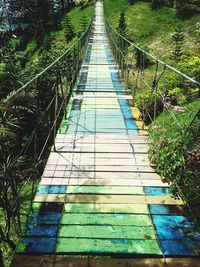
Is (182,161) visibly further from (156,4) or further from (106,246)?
(156,4)

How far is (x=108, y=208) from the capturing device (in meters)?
3.30

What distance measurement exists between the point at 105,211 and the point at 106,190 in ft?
1.33

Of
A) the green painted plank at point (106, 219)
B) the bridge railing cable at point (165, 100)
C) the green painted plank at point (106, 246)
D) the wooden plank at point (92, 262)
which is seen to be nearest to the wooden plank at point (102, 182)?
the bridge railing cable at point (165, 100)

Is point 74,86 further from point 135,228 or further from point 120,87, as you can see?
point 135,228

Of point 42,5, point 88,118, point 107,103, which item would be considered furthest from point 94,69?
point 42,5

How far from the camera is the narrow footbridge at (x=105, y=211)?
2691 mm

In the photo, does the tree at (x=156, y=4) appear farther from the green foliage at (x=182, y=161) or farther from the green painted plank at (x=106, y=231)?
the green painted plank at (x=106, y=231)

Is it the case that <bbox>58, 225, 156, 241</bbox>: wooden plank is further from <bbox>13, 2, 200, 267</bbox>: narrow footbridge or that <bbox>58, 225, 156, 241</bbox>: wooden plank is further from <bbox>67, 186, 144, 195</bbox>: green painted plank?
<bbox>67, 186, 144, 195</bbox>: green painted plank

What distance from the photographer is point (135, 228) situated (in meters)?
3.01

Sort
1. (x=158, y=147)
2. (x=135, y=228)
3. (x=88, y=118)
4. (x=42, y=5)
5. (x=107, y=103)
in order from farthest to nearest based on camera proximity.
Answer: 1. (x=42, y=5)
2. (x=107, y=103)
3. (x=88, y=118)
4. (x=158, y=147)
5. (x=135, y=228)

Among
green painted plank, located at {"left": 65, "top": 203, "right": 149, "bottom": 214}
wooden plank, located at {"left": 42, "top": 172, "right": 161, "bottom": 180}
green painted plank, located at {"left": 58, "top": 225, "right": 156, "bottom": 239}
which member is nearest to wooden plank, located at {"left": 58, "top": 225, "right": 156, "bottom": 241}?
green painted plank, located at {"left": 58, "top": 225, "right": 156, "bottom": 239}

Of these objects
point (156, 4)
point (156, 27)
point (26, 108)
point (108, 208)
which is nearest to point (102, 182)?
point (108, 208)

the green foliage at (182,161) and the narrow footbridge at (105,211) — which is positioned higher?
the green foliage at (182,161)

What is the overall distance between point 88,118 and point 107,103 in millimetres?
1178
